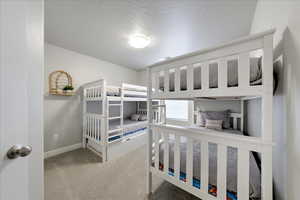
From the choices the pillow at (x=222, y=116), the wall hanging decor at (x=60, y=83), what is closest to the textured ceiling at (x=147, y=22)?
the wall hanging decor at (x=60, y=83)

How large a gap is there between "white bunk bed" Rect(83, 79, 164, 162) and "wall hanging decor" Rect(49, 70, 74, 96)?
35 cm

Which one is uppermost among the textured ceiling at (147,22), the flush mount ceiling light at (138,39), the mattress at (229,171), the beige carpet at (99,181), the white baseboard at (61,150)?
the textured ceiling at (147,22)

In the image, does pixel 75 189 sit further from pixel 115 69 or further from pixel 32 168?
pixel 115 69

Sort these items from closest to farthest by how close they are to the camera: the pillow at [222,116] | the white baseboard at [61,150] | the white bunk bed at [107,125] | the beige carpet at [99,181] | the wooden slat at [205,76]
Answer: the wooden slat at [205,76] < the beige carpet at [99,181] < the white bunk bed at [107,125] < the white baseboard at [61,150] < the pillow at [222,116]

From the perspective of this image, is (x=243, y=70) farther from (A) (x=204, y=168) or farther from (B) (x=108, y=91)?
(B) (x=108, y=91)

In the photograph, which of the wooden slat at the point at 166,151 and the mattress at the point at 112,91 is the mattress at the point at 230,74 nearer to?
the wooden slat at the point at 166,151

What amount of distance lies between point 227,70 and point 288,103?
0.45 metres

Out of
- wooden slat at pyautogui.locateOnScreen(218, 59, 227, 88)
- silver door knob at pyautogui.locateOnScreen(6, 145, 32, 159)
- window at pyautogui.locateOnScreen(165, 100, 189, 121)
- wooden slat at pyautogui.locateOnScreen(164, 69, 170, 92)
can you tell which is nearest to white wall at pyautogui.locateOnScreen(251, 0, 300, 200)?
wooden slat at pyautogui.locateOnScreen(218, 59, 227, 88)

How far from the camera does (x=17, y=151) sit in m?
0.50

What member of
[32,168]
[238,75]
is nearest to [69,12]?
[32,168]

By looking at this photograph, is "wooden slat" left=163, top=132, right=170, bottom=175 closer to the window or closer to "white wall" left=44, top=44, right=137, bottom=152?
"white wall" left=44, top=44, right=137, bottom=152

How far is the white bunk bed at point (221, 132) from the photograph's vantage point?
76 centimetres

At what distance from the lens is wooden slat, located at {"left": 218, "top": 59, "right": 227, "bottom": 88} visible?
0.90 meters

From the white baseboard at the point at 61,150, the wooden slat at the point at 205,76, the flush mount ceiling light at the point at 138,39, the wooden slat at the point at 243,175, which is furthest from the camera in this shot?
the white baseboard at the point at 61,150
